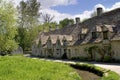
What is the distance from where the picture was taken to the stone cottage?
40.9 meters

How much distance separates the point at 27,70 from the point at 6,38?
37093 millimetres

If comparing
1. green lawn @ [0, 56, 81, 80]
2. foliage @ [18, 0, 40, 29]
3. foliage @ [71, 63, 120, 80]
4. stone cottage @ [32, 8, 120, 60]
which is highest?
foliage @ [18, 0, 40, 29]

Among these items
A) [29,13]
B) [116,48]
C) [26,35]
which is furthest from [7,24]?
[29,13]

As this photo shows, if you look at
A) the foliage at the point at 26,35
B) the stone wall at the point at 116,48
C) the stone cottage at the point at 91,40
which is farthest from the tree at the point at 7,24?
the foliage at the point at 26,35

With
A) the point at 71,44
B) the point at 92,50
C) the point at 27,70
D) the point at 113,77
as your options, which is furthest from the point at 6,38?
the point at 113,77

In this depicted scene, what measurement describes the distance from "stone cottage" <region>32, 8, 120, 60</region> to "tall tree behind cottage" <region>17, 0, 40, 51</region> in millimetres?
21962

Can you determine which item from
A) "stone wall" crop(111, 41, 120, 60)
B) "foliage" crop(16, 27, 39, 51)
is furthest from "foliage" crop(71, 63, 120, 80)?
"foliage" crop(16, 27, 39, 51)

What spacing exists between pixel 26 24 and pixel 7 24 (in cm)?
3477

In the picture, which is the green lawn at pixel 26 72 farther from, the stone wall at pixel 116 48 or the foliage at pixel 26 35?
the foliage at pixel 26 35

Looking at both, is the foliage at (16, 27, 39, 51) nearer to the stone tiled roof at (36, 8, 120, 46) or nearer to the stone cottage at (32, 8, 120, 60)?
the stone cottage at (32, 8, 120, 60)

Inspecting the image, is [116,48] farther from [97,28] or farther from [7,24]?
[7,24]

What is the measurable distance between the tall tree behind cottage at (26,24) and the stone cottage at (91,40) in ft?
72.1

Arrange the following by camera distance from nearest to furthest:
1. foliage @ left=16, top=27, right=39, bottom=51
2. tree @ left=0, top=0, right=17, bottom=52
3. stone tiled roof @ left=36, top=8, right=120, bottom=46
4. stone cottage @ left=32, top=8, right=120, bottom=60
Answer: stone cottage @ left=32, top=8, right=120, bottom=60
stone tiled roof @ left=36, top=8, right=120, bottom=46
tree @ left=0, top=0, right=17, bottom=52
foliage @ left=16, top=27, right=39, bottom=51

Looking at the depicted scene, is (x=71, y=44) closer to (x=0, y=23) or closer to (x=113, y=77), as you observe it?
(x=0, y=23)
